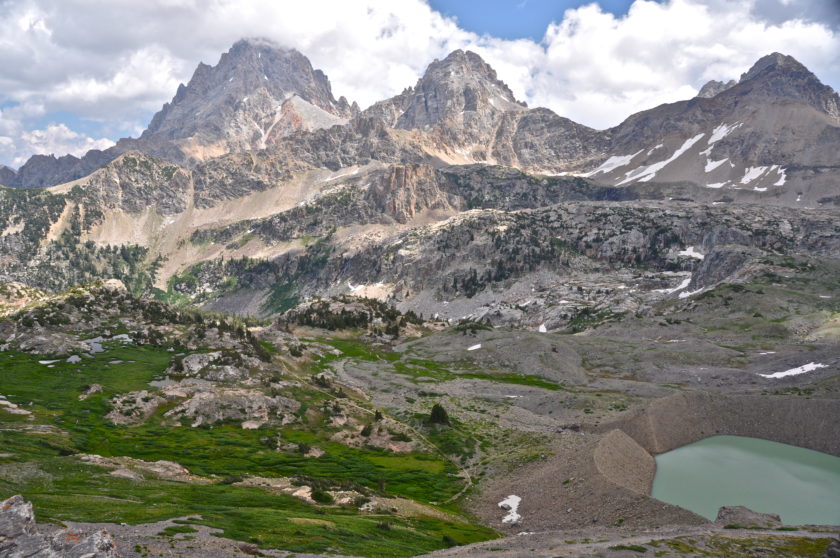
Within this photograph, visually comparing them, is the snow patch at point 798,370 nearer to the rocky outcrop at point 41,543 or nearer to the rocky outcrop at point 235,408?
the rocky outcrop at point 235,408

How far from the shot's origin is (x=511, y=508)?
63031mm

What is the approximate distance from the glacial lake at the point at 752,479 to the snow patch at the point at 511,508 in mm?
17726

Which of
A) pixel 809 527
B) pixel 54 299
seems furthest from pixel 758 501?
pixel 54 299

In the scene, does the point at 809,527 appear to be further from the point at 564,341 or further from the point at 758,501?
the point at 564,341

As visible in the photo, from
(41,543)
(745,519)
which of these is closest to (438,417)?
(745,519)

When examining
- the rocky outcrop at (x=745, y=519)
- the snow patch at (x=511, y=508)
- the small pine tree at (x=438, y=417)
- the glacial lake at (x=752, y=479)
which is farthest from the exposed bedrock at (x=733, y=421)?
the rocky outcrop at (x=745, y=519)

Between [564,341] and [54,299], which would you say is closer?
[54,299]

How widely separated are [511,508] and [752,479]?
3598cm

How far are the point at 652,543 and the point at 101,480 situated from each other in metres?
47.1

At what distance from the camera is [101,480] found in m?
48.6

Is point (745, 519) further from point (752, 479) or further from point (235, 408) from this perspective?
point (235, 408)

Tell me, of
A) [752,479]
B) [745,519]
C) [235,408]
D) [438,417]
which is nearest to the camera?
[745,519]

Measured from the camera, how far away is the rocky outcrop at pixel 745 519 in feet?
151

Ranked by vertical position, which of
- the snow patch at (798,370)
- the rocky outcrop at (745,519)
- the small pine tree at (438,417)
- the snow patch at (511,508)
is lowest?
the snow patch at (511,508)
